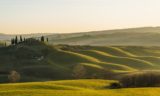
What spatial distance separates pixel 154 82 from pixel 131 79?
4577 millimetres

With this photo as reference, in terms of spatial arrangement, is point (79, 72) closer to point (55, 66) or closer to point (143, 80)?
point (55, 66)

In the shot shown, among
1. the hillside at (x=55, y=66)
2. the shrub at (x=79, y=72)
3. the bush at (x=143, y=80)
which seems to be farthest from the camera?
the hillside at (x=55, y=66)

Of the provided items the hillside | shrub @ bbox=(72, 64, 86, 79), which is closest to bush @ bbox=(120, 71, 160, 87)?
the hillside

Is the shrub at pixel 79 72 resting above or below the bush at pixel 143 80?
below

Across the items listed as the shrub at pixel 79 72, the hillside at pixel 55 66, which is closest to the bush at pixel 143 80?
the hillside at pixel 55 66

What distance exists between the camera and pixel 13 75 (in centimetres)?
14262

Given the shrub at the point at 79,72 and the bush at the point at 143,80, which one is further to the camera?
the shrub at the point at 79,72

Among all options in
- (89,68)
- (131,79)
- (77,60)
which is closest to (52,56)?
(77,60)

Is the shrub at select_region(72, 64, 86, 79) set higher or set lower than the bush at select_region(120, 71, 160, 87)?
lower

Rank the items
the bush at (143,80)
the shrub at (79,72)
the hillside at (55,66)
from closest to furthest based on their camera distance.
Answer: the bush at (143,80), the shrub at (79,72), the hillside at (55,66)

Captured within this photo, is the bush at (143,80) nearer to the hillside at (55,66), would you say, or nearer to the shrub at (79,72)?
the hillside at (55,66)

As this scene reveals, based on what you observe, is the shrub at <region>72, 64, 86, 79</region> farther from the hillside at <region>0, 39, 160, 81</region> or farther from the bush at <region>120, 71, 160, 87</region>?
the bush at <region>120, 71, 160, 87</region>

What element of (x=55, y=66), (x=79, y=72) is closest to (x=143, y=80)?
(x=79, y=72)

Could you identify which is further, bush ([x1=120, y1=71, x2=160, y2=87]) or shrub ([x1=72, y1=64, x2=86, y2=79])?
shrub ([x1=72, y1=64, x2=86, y2=79])
